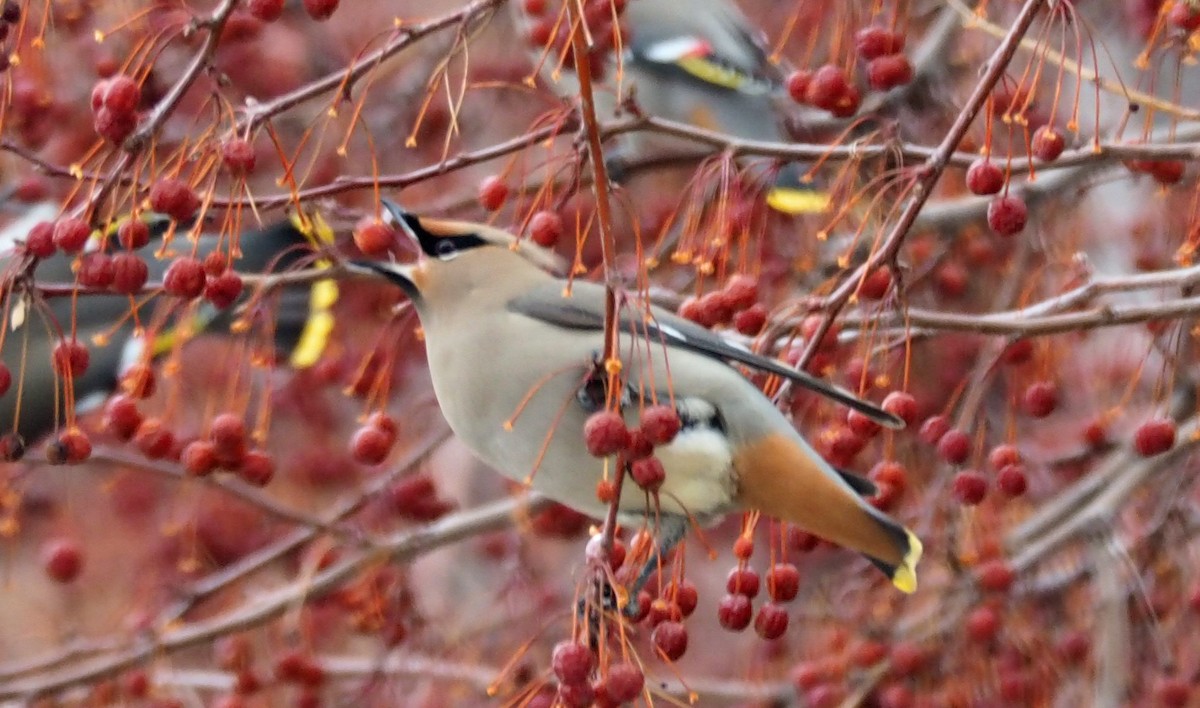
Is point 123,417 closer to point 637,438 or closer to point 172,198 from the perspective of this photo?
point 172,198

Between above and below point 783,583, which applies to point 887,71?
above

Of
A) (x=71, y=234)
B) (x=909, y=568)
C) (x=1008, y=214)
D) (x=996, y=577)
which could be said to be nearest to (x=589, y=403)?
(x=909, y=568)

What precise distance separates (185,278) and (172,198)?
16cm

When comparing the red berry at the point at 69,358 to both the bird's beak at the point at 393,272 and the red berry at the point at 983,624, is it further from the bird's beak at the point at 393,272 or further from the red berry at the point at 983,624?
the red berry at the point at 983,624

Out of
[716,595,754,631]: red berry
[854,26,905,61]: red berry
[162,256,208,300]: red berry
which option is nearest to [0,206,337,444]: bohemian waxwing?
[162,256,208,300]: red berry

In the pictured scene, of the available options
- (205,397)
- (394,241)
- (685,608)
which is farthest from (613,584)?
(205,397)

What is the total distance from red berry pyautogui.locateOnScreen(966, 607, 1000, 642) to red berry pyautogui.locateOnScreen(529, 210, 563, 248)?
1.27m

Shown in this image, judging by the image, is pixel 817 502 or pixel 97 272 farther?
pixel 817 502

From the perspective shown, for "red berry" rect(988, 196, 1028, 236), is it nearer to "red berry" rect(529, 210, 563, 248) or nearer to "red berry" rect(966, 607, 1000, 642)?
"red berry" rect(529, 210, 563, 248)

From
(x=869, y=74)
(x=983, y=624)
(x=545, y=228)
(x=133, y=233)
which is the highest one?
(x=133, y=233)

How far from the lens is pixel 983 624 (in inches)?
116

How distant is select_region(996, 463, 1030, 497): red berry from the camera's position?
2.34 m

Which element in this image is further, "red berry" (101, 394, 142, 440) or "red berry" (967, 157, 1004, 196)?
"red berry" (101, 394, 142, 440)

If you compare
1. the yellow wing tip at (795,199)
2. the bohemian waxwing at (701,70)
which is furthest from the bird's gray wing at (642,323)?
the bohemian waxwing at (701,70)
